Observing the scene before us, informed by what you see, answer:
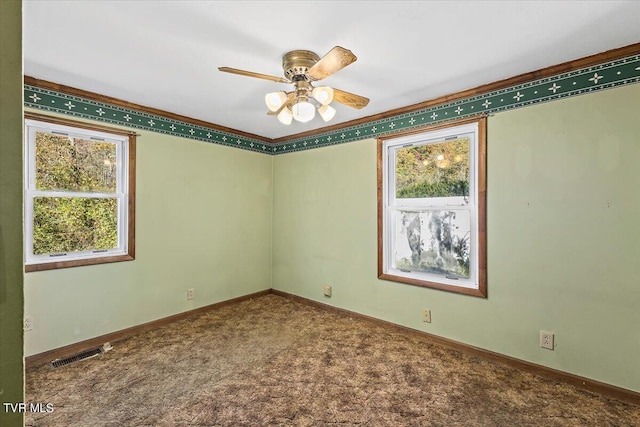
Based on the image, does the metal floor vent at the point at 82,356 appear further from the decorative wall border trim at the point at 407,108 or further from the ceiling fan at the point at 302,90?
the ceiling fan at the point at 302,90

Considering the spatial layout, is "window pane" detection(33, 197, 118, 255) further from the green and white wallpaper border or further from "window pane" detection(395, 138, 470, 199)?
"window pane" detection(395, 138, 470, 199)

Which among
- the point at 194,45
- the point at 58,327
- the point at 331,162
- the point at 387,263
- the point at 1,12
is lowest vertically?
the point at 58,327

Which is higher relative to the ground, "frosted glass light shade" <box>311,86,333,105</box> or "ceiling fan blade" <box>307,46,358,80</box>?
"ceiling fan blade" <box>307,46,358,80</box>

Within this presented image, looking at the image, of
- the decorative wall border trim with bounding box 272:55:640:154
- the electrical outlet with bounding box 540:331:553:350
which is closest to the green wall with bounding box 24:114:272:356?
the decorative wall border trim with bounding box 272:55:640:154

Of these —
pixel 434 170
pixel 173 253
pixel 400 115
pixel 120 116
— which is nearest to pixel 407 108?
pixel 400 115

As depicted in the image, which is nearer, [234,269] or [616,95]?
[616,95]

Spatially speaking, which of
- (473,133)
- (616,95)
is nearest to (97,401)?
(473,133)

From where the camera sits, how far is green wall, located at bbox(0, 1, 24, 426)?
50cm

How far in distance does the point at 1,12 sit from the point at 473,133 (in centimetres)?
305

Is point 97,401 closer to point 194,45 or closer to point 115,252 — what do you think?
point 115,252

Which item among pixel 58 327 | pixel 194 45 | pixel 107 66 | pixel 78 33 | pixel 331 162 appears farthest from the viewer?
pixel 331 162

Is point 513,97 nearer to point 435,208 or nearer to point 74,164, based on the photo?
point 435,208

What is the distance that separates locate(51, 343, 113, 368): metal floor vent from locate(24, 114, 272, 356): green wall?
0.15m

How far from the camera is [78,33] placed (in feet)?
6.07
